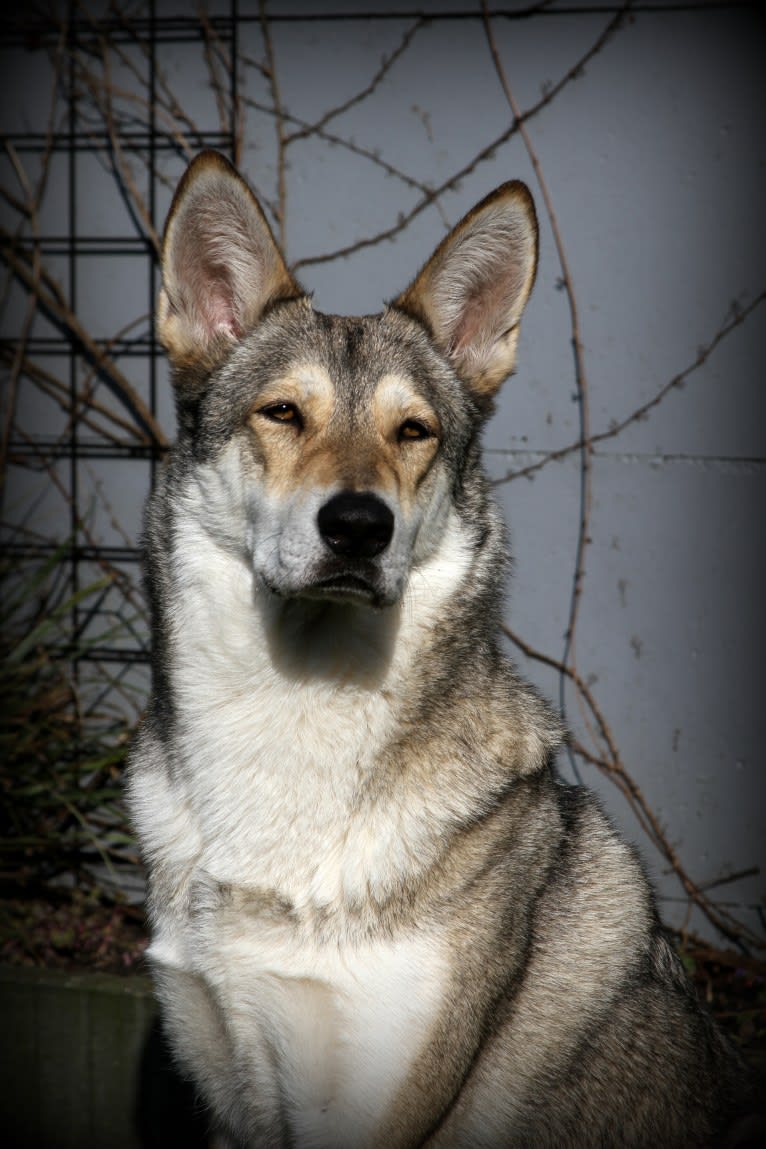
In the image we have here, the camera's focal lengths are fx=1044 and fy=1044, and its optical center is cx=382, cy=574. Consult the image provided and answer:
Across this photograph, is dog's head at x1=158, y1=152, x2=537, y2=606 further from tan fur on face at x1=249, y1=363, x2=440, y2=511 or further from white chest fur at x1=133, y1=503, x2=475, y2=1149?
white chest fur at x1=133, y1=503, x2=475, y2=1149

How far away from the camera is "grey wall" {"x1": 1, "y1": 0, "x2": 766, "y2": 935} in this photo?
14.7ft

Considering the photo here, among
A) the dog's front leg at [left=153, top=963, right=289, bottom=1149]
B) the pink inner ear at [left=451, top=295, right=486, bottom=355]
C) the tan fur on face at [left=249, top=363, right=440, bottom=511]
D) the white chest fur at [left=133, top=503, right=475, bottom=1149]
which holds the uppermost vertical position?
the pink inner ear at [left=451, top=295, right=486, bottom=355]

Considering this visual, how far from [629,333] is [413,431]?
7.67 feet

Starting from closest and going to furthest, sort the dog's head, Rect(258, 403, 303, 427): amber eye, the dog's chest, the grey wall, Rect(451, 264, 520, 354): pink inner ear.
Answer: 1. the dog's chest
2. the dog's head
3. Rect(258, 403, 303, 427): amber eye
4. Rect(451, 264, 520, 354): pink inner ear
5. the grey wall

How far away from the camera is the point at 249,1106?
7.92 ft

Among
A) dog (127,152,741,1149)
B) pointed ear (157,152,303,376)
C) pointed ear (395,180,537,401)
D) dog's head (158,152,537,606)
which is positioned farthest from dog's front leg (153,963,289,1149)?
pointed ear (395,180,537,401)

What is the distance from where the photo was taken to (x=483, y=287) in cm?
286

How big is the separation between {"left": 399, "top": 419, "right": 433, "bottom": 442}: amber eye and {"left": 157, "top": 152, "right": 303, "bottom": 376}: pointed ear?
1.80ft

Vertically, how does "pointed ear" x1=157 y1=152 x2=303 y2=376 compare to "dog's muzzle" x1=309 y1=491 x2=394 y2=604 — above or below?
above

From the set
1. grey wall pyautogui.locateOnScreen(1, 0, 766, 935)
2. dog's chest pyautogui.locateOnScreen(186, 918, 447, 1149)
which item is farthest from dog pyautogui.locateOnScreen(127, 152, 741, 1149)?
grey wall pyautogui.locateOnScreen(1, 0, 766, 935)

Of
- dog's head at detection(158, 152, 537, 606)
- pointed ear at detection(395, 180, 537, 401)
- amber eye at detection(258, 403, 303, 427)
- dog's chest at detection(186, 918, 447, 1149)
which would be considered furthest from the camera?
pointed ear at detection(395, 180, 537, 401)

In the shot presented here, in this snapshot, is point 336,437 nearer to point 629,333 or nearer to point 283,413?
point 283,413

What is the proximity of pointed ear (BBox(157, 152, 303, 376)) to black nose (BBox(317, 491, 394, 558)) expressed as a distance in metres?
0.74

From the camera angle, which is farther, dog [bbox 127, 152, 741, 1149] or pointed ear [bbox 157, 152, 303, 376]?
pointed ear [bbox 157, 152, 303, 376]
